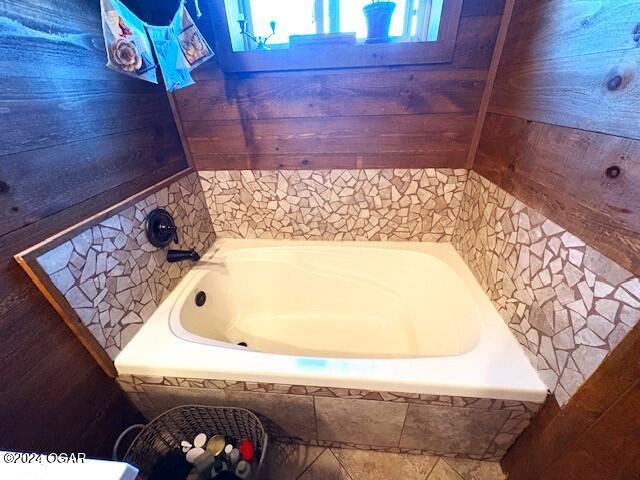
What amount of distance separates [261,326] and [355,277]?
59 centimetres

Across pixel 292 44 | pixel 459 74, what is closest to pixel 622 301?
pixel 459 74

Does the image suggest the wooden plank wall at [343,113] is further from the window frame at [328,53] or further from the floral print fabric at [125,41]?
the floral print fabric at [125,41]

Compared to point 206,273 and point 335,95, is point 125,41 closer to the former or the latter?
point 335,95

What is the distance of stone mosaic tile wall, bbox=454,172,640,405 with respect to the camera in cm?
56

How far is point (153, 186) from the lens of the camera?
1.06 m

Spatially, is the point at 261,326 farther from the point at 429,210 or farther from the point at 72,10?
the point at 72,10

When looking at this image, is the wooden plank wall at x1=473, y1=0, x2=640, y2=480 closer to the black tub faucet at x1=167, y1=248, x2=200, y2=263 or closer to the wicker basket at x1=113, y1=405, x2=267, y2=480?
the wicker basket at x1=113, y1=405, x2=267, y2=480

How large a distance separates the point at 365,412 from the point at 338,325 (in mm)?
564

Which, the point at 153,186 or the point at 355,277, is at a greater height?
the point at 153,186

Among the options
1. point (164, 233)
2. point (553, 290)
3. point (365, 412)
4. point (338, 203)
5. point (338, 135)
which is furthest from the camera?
point (338, 203)

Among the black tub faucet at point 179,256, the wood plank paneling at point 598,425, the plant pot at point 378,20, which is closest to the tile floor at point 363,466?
the wood plank paneling at point 598,425

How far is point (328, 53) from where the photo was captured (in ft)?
3.34

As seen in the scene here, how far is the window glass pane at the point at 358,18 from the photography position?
1098mm

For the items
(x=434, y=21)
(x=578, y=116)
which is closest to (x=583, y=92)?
(x=578, y=116)
